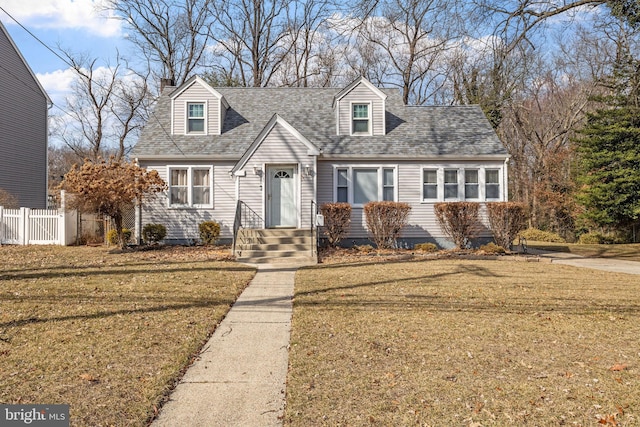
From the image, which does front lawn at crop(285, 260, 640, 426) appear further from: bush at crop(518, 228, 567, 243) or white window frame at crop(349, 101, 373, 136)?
bush at crop(518, 228, 567, 243)

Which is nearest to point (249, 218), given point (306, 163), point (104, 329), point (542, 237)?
point (306, 163)

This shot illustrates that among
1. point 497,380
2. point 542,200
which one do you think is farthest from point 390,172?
point 542,200

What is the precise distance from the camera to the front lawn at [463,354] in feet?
11.6

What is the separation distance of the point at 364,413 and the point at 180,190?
46.7 feet

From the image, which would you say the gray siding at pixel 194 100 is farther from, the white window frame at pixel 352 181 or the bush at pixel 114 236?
the white window frame at pixel 352 181

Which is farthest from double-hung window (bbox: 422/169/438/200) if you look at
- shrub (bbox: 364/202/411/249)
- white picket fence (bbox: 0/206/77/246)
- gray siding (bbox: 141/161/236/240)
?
white picket fence (bbox: 0/206/77/246)

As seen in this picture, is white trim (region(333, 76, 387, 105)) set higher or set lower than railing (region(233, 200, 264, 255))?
higher

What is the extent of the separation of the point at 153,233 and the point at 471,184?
11.4 metres

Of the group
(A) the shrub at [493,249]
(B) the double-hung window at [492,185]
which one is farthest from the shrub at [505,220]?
(B) the double-hung window at [492,185]

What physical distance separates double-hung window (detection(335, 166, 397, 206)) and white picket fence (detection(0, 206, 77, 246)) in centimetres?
990

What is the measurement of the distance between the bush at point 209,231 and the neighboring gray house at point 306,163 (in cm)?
55

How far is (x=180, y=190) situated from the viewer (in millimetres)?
16469

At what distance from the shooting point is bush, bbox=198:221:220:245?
622 inches

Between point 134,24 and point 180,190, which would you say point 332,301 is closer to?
point 180,190
